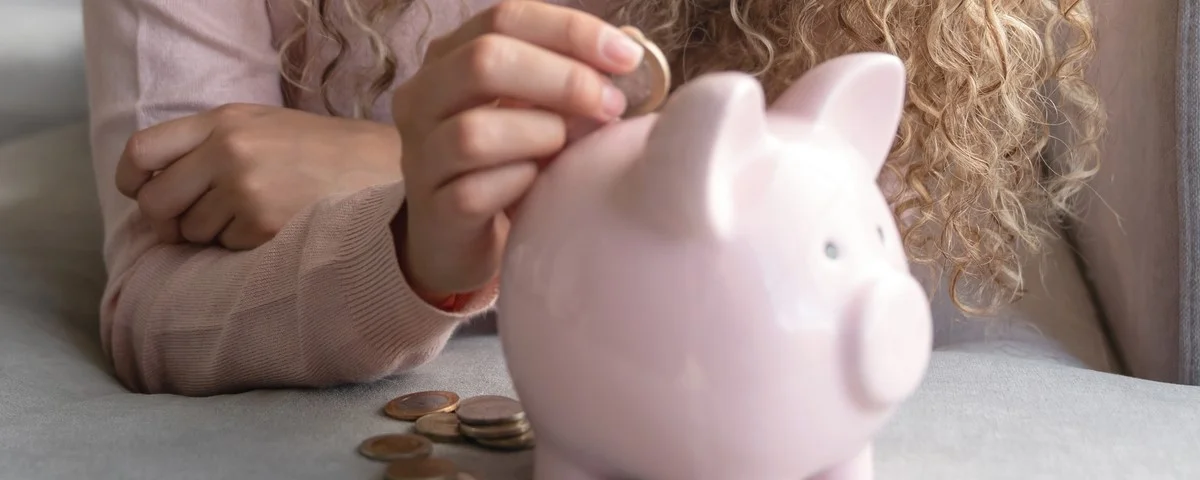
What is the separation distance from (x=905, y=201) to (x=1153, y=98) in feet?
0.74

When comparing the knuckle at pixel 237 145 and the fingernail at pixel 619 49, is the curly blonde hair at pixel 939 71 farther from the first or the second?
the fingernail at pixel 619 49

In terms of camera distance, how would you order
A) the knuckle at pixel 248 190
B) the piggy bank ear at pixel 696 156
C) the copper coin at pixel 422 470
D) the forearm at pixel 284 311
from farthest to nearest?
the knuckle at pixel 248 190 → the forearm at pixel 284 311 → the copper coin at pixel 422 470 → the piggy bank ear at pixel 696 156

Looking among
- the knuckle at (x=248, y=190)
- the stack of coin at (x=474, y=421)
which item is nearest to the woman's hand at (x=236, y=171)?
the knuckle at (x=248, y=190)

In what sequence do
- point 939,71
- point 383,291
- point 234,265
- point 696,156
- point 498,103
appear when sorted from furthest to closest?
point 939,71 → point 234,265 → point 383,291 → point 498,103 → point 696,156

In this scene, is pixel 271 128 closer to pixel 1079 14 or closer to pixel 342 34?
pixel 342 34

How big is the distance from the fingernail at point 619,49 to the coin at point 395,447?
242mm

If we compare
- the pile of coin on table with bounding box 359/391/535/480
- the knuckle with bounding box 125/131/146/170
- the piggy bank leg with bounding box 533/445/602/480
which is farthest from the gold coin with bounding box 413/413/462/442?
the knuckle with bounding box 125/131/146/170

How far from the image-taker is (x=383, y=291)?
596 mm

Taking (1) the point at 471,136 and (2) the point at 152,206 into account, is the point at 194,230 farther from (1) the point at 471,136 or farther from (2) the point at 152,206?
(1) the point at 471,136

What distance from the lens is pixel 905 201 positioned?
2.78ft

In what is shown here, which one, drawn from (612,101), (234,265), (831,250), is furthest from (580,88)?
(234,265)

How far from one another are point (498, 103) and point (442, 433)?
20 centimetres

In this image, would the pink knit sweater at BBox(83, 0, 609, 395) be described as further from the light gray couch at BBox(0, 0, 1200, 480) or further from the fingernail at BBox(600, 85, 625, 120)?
the fingernail at BBox(600, 85, 625, 120)

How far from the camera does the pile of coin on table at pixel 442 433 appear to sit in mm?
510
